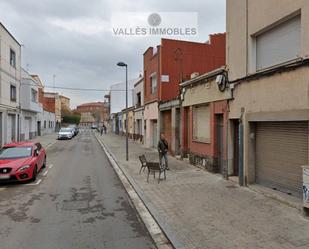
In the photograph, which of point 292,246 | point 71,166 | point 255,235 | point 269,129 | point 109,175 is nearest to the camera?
point 292,246

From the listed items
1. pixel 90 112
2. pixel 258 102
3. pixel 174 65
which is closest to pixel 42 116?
pixel 174 65

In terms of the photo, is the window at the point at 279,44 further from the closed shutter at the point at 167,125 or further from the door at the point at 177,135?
the closed shutter at the point at 167,125

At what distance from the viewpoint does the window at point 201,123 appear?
13398mm

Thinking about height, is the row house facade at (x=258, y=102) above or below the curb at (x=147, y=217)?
above

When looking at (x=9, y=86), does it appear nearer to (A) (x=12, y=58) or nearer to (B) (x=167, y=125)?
(A) (x=12, y=58)

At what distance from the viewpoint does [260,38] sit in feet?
31.2

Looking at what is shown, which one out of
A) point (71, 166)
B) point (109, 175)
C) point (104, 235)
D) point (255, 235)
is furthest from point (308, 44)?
point (71, 166)

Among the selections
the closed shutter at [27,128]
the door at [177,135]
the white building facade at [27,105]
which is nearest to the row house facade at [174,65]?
the door at [177,135]

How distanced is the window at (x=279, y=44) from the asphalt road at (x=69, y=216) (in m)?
5.58

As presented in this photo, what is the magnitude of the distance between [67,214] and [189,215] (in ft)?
9.01

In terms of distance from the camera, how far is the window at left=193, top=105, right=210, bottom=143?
13.4 metres

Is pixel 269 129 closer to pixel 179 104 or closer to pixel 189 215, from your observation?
pixel 189 215

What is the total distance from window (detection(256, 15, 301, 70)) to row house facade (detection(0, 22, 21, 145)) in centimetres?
1990

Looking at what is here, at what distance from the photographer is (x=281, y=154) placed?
8.54 metres
